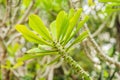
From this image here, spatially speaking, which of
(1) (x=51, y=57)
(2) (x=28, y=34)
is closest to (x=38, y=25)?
(2) (x=28, y=34)

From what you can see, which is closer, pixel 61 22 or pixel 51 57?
pixel 61 22

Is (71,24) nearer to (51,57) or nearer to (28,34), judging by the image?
(28,34)

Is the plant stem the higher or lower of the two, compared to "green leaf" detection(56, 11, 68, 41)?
lower

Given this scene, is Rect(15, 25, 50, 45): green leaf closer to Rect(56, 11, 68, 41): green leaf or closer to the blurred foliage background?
Rect(56, 11, 68, 41): green leaf

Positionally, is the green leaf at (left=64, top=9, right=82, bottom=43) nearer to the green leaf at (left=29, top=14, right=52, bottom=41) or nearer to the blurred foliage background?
the green leaf at (left=29, top=14, right=52, bottom=41)

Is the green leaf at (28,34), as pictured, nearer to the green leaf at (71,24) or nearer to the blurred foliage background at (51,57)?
the green leaf at (71,24)

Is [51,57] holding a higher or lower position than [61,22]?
lower

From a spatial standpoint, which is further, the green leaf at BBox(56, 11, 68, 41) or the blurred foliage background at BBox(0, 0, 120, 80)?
the blurred foliage background at BBox(0, 0, 120, 80)

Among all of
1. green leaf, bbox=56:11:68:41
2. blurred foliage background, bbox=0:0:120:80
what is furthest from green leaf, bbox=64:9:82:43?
blurred foliage background, bbox=0:0:120:80

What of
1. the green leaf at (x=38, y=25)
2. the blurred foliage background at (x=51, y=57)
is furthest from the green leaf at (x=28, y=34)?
the blurred foliage background at (x=51, y=57)
